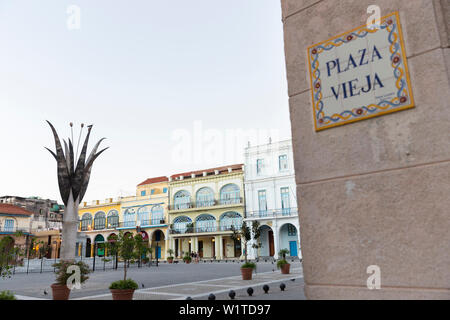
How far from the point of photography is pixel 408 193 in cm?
249

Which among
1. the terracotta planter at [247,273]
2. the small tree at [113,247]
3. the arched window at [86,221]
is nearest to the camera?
the small tree at [113,247]

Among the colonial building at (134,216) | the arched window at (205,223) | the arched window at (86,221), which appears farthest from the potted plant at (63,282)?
the arched window at (86,221)

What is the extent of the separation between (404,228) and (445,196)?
360 mm

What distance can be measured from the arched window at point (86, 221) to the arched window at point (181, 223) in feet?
56.7

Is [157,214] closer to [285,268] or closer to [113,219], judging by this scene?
[113,219]

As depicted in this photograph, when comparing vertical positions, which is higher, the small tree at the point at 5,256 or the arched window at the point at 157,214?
the arched window at the point at 157,214

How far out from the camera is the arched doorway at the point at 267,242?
3884 cm

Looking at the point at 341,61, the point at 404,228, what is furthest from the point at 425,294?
the point at 341,61

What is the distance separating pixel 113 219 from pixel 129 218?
3526mm

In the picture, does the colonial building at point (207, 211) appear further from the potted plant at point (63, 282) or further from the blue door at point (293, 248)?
the potted plant at point (63, 282)

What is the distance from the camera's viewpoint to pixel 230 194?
1678 inches

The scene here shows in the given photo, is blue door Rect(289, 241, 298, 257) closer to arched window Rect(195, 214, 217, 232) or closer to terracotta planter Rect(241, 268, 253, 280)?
arched window Rect(195, 214, 217, 232)

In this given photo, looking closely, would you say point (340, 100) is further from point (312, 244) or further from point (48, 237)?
point (48, 237)

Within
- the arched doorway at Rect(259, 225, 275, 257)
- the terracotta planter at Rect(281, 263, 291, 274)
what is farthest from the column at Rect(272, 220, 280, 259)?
the terracotta planter at Rect(281, 263, 291, 274)
